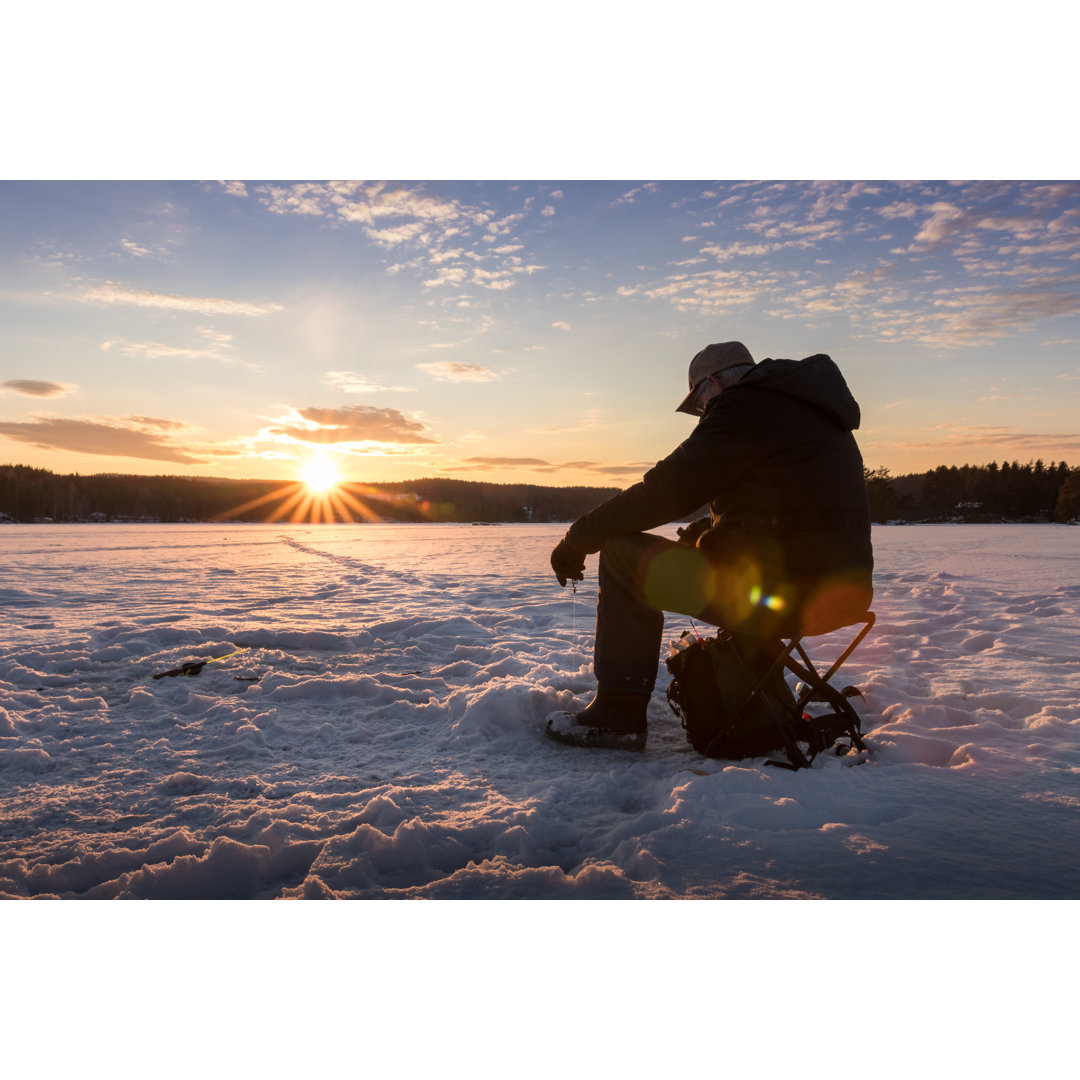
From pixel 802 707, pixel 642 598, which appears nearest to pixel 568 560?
pixel 642 598

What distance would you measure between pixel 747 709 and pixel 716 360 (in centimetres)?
146

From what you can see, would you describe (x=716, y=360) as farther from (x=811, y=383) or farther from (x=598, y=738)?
(x=598, y=738)

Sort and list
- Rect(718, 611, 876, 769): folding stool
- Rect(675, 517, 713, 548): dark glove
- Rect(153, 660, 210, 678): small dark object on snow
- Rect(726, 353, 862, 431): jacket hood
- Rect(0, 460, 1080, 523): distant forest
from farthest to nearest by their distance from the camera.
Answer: Rect(0, 460, 1080, 523): distant forest
Rect(153, 660, 210, 678): small dark object on snow
Rect(675, 517, 713, 548): dark glove
Rect(718, 611, 876, 769): folding stool
Rect(726, 353, 862, 431): jacket hood

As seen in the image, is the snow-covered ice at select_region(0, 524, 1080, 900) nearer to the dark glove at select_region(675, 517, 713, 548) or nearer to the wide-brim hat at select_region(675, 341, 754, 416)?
the dark glove at select_region(675, 517, 713, 548)

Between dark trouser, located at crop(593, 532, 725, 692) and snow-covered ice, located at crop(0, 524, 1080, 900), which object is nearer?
snow-covered ice, located at crop(0, 524, 1080, 900)

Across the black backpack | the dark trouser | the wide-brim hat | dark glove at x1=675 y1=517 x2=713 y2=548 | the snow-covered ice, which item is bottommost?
the snow-covered ice

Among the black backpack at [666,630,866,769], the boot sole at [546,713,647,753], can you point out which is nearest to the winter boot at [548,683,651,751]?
the boot sole at [546,713,647,753]

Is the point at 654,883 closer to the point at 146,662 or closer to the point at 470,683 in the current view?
the point at 470,683

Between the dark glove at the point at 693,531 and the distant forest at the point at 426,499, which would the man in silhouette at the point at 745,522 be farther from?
the distant forest at the point at 426,499

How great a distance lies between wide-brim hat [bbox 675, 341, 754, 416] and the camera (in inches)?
99.4

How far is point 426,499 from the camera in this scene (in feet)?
391

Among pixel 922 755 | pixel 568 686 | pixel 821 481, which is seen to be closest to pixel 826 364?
pixel 821 481

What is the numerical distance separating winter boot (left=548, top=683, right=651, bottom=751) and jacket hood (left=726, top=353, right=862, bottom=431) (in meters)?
1.40

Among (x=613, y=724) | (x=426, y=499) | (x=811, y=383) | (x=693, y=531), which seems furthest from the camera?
(x=426, y=499)
